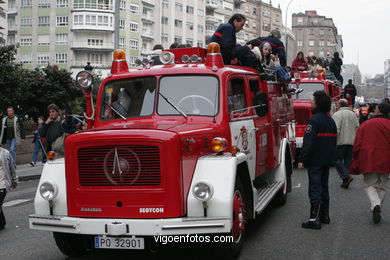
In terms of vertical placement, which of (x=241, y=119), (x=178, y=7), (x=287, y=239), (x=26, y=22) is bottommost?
(x=287, y=239)

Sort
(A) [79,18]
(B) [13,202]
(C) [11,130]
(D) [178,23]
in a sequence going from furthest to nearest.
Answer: (D) [178,23]
(A) [79,18]
(C) [11,130]
(B) [13,202]

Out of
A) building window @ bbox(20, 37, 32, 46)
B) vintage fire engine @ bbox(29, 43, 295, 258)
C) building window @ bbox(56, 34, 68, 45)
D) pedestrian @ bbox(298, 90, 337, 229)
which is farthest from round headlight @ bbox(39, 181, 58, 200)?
building window @ bbox(20, 37, 32, 46)

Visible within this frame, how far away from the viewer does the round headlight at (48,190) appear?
6.39 meters

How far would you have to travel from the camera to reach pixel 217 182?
6070 millimetres

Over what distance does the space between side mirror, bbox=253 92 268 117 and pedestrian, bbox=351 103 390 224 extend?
2055 millimetres

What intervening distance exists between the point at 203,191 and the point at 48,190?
1.76 m

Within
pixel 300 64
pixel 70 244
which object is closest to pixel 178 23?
pixel 300 64

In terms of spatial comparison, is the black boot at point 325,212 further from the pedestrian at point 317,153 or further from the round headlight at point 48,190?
the round headlight at point 48,190

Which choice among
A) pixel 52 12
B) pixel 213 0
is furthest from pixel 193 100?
pixel 213 0

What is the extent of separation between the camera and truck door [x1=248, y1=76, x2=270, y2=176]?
838 cm

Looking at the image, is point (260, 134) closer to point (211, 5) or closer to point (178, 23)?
point (178, 23)

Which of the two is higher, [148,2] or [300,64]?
[148,2]

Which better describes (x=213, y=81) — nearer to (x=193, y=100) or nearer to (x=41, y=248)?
(x=193, y=100)

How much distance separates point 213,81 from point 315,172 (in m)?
2.20
